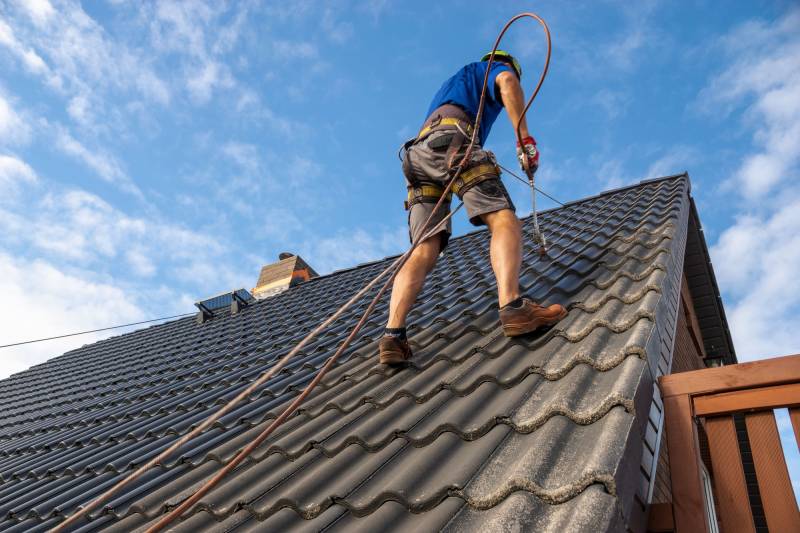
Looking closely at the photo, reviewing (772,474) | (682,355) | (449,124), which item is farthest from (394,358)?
(682,355)

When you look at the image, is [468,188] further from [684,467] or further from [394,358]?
[684,467]

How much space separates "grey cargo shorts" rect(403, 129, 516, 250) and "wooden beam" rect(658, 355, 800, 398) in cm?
125

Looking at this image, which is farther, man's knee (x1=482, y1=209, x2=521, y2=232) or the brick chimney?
the brick chimney

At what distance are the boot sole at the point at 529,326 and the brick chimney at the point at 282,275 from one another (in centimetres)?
711

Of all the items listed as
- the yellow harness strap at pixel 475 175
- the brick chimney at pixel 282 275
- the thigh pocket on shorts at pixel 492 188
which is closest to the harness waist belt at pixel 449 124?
the yellow harness strap at pixel 475 175

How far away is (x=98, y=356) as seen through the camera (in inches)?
344

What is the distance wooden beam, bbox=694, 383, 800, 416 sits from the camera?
1888mm

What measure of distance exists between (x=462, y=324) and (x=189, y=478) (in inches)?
63.4

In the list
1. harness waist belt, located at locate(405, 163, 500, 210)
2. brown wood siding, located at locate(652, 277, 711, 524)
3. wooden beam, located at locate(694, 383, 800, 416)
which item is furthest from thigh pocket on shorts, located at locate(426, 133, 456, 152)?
brown wood siding, located at locate(652, 277, 711, 524)

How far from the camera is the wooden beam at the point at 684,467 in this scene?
1703 millimetres

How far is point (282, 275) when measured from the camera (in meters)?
10.0

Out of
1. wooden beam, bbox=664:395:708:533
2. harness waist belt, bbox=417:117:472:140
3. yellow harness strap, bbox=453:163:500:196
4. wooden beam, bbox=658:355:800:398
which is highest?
harness waist belt, bbox=417:117:472:140

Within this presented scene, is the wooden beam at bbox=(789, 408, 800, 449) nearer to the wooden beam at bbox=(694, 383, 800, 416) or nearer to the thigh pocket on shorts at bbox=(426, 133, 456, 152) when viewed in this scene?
the wooden beam at bbox=(694, 383, 800, 416)

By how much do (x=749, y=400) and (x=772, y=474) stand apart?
0.73ft
